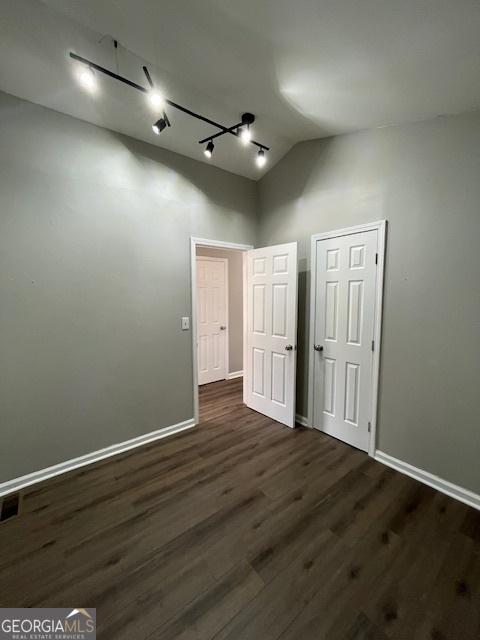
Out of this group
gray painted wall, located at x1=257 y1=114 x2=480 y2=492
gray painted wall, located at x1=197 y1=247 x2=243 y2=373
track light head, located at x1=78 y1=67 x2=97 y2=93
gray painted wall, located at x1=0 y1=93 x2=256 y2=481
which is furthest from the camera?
gray painted wall, located at x1=197 y1=247 x2=243 y2=373

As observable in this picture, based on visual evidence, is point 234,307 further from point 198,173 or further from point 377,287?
point 377,287

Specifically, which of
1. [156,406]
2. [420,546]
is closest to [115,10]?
[156,406]

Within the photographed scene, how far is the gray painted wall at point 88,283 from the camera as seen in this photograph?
2004mm

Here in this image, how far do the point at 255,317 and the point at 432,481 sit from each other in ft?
7.21

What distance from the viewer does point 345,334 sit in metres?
2.61

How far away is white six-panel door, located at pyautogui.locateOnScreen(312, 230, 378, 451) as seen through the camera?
243 cm

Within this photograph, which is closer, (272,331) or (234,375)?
(272,331)

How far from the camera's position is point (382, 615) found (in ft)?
4.10

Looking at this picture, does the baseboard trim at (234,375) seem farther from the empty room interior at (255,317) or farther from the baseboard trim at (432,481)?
the baseboard trim at (432,481)

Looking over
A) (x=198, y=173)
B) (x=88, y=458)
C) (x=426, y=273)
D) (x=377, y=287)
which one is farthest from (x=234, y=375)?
(x=426, y=273)

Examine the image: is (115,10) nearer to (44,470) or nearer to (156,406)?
(156,406)

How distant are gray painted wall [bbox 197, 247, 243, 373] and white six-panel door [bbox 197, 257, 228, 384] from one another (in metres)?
0.09

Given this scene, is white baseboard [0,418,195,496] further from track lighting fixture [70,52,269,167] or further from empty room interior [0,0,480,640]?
track lighting fixture [70,52,269,167]

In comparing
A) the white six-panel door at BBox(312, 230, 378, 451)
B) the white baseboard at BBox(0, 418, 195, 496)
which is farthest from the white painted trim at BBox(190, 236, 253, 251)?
the white baseboard at BBox(0, 418, 195, 496)
